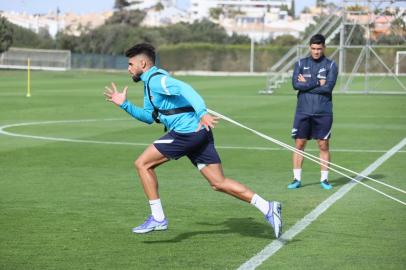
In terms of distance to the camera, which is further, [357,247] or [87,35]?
[87,35]

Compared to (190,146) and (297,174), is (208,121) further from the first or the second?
(297,174)

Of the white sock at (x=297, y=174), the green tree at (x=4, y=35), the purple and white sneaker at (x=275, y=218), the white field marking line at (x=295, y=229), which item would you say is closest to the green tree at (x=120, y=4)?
the green tree at (x=4, y=35)

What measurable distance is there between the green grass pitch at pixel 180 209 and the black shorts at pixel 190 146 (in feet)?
2.73

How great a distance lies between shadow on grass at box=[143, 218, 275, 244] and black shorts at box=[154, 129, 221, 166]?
0.82 meters

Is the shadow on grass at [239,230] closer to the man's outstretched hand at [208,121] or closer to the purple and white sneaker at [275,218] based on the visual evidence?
the purple and white sneaker at [275,218]

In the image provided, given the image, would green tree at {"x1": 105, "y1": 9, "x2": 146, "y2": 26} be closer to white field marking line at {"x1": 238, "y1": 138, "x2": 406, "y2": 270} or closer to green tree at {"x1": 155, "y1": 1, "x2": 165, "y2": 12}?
green tree at {"x1": 155, "y1": 1, "x2": 165, "y2": 12}

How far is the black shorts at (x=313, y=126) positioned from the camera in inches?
540

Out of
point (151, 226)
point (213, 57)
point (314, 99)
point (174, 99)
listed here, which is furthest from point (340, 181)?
point (213, 57)

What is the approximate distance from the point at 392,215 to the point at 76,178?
5.22 metres

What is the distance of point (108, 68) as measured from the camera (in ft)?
332

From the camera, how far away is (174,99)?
29.9 ft

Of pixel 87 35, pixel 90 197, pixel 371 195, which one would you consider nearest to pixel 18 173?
pixel 90 197

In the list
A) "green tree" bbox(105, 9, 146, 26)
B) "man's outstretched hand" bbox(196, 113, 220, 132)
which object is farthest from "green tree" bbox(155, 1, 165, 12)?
"man's outstretched hand" bbox(196, 113, 220, 132)

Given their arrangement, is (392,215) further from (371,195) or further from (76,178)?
(76,178)
